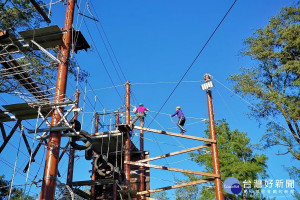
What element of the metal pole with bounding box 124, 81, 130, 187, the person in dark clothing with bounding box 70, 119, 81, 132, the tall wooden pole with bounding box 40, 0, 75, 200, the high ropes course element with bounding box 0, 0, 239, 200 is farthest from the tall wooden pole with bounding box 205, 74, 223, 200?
the tall wooden pole with bounding box 40, 0, 75, 200

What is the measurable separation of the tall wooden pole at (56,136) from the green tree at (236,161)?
13.0 meters

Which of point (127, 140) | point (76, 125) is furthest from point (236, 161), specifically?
point (76, 125)

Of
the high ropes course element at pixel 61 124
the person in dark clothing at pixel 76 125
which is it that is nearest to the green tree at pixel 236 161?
the high ropes course element at pixel 61 124

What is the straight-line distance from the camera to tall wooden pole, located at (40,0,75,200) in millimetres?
9188

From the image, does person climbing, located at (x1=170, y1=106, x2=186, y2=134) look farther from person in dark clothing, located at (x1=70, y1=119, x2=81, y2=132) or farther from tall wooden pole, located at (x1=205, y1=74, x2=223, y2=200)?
person in dark clothing, located at (x1=70, y1=119, x2=81, y2=132)

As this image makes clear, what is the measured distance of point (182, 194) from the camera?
33750mm

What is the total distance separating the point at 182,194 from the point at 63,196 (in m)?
24.9

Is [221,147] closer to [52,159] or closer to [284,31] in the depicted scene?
[284,31]

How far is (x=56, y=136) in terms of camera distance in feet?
32.6

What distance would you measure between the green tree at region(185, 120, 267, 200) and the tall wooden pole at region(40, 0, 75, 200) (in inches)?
511

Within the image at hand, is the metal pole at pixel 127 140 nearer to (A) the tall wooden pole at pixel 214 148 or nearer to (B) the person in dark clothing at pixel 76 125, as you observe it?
(B) the person in dark clothing at pixel 76 125

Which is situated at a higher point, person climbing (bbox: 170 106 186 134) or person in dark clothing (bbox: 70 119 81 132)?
person climbing (bbox: 170 106 186 134)

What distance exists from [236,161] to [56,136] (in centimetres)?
1542

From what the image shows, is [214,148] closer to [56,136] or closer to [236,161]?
[56,136]
